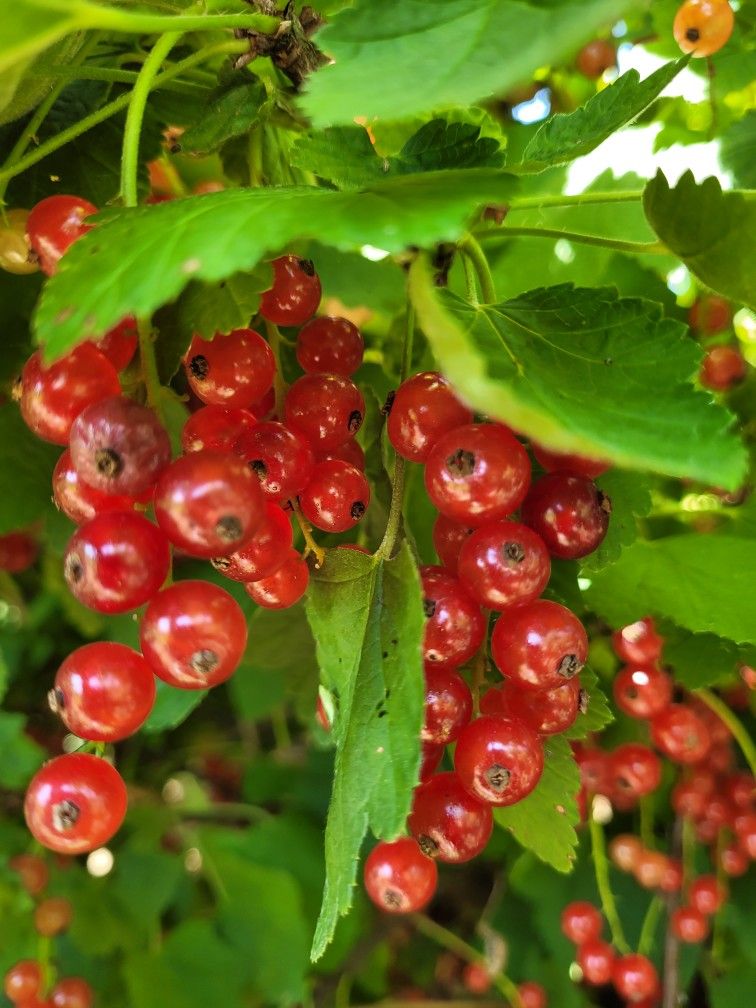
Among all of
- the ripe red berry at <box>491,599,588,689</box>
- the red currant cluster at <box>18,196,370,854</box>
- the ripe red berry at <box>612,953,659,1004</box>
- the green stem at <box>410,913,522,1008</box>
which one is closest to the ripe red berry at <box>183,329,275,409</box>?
the red currant cluster at <box>18,196,370,854</box>

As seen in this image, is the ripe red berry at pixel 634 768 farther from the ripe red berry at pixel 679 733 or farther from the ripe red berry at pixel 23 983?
the ripe red berry at pixel 23 983

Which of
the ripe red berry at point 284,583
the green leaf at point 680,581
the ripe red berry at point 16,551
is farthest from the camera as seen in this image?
the ripe red berry at point 16,551

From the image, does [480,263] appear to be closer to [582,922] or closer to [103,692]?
[103,692]

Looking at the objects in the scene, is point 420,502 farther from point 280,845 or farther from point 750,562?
point 280,845

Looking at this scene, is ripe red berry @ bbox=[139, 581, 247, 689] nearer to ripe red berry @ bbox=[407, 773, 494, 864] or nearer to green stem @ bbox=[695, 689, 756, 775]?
ripe red berry @ bbox=[407, 773, 494, 864]

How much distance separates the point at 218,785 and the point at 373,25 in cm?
170

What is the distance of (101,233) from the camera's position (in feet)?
1.35

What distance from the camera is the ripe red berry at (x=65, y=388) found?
0.44m

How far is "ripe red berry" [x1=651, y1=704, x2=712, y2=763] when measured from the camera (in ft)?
2.71

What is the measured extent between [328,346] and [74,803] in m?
0.33

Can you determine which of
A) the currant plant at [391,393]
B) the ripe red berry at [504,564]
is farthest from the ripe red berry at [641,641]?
the ripe red berry at [504,564]

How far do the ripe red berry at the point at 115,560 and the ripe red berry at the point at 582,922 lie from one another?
2.97 ft

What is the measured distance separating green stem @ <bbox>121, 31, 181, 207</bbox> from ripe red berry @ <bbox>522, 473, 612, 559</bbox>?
28 cm

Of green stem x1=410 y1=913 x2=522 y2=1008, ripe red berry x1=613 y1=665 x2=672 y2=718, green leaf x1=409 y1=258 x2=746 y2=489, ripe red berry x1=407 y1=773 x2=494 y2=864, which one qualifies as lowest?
green stem x1=410 y1=913 x2=522 y2=1008
